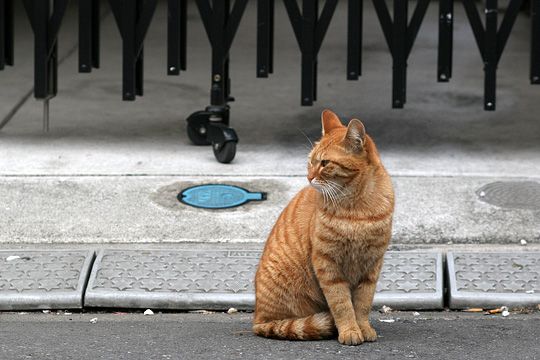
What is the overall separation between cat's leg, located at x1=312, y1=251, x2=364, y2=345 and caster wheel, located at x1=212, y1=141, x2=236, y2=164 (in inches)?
123

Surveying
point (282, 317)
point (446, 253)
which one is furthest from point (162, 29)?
point (282, 317)

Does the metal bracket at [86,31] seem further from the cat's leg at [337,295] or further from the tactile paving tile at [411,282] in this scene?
the cat's leg at [337,295]

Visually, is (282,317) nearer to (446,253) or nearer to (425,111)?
(446,253)

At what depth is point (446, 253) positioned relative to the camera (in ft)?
22.3

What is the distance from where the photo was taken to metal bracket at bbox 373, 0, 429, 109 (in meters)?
8.60

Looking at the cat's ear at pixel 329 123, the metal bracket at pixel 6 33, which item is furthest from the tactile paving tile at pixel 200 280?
the metal bracket at pixel 6 33

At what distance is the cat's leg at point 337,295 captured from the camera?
5270mm

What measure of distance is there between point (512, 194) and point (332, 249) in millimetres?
2777

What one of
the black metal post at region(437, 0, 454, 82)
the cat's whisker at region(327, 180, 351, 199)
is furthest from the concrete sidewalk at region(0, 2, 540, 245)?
the cat's whisker at region(327, 180, 351, 199)

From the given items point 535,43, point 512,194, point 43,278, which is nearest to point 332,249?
point 43,278

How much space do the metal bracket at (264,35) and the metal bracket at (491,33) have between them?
54.8 inches

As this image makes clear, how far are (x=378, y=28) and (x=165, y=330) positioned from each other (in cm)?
832

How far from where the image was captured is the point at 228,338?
5.62 meters

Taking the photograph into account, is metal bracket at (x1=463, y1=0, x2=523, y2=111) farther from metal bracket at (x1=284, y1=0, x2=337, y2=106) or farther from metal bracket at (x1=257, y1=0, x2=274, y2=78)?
metal bracket at (x1=257, y1=0, x2=274, y2=78)
